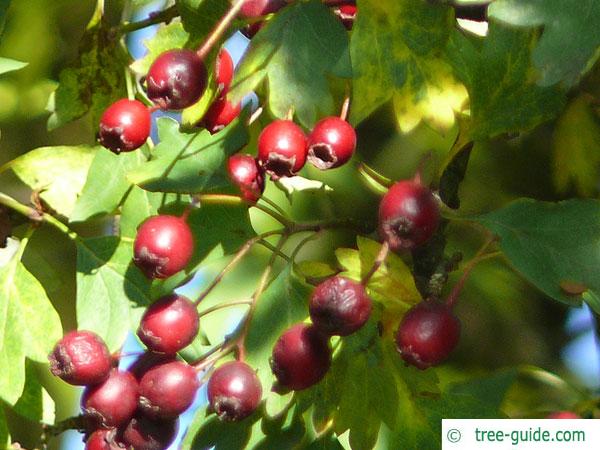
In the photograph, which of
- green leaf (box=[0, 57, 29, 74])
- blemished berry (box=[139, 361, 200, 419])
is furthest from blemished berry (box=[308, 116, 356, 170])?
green leaf (box=[0, 57, 29, 74])

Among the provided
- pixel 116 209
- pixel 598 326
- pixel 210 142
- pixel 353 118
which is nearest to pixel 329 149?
pixel 353 118

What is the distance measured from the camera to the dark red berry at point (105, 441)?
3.68 ft

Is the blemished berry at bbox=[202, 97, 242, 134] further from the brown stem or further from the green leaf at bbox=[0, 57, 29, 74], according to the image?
the green leaf at bbox=[0, 57, 29, 74]

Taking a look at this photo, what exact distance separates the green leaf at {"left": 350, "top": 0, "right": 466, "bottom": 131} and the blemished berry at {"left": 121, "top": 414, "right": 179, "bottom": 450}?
323 millimetres

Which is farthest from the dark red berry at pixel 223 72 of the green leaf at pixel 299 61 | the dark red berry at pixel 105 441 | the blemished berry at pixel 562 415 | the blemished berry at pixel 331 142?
the blemished berry at pixel 562 415

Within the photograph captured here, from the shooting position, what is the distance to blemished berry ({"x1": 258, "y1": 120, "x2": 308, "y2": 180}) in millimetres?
1055

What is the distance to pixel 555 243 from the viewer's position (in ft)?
3.58

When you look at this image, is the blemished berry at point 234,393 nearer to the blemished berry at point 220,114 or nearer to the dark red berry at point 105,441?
the dark red berry at point 105,441

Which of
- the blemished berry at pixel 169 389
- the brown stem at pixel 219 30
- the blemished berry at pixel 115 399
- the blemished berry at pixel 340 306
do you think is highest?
the brown stem at pixel 219 30

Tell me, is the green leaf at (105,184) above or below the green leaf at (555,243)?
below

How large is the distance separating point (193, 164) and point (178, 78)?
12cm

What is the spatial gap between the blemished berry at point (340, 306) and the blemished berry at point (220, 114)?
0.21 metres

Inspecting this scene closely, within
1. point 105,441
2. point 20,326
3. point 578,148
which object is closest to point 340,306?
point 105,441

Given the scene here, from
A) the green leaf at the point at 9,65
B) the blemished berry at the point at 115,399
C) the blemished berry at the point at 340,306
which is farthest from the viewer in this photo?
the green leaf at the point at 9,65
